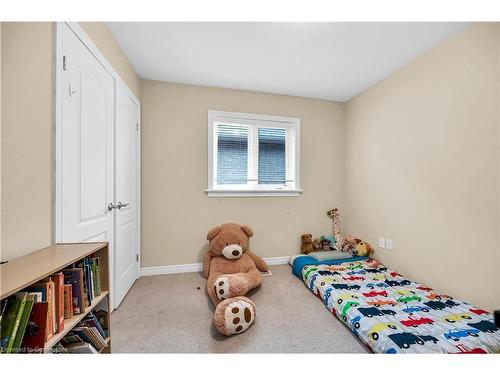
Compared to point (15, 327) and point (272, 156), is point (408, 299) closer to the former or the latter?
point (272, 156)

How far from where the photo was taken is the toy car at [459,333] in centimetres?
130

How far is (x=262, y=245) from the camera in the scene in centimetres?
292

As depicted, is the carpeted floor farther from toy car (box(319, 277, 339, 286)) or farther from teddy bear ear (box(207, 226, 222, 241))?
teddy bear ear (box(207, 226, 222, 241))

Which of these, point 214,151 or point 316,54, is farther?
point 214,151

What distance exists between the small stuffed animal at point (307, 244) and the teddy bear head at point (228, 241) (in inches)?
37.0

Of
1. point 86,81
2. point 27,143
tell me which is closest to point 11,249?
point 27,143

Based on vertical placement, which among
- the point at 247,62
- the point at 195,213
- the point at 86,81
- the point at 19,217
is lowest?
the point at 195,213

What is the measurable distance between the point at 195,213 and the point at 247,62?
6.17ft

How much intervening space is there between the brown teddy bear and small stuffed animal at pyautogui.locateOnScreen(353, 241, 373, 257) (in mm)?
1247

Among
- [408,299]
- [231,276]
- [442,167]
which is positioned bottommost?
[408,299]

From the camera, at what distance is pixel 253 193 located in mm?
2871

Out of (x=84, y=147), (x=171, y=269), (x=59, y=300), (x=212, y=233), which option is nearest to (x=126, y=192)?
(x=84, y=147)

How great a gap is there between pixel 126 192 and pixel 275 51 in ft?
6.72
